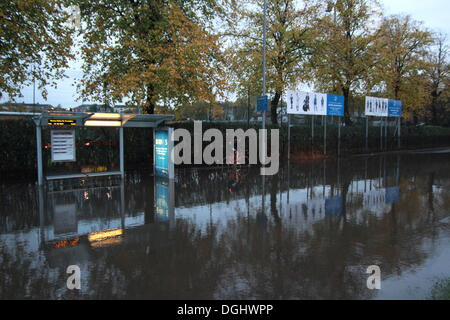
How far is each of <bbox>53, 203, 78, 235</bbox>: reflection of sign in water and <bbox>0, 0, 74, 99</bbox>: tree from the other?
17.7ft

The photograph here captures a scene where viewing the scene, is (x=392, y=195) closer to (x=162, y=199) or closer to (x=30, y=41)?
(x=162, y=199)

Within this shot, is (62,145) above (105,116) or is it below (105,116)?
below

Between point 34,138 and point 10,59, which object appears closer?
point 10,59

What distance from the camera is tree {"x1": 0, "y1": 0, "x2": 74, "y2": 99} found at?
461 inches

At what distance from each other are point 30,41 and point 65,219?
7314mm

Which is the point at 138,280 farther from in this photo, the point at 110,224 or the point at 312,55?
the point at 312,55

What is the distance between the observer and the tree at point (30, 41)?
11711mm

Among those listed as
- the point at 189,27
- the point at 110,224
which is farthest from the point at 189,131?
the point at 110,224

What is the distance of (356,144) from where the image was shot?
2806cm

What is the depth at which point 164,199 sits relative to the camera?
10.4 metres

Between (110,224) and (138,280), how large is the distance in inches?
127

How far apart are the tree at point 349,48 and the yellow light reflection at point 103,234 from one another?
2037 cm

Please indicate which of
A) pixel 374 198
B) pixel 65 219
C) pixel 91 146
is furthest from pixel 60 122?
pixel 374 198

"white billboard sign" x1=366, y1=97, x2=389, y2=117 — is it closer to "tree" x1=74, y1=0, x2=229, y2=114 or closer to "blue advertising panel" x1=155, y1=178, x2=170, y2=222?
"tree" x1=74, y1=0, x2=229, y2=114
